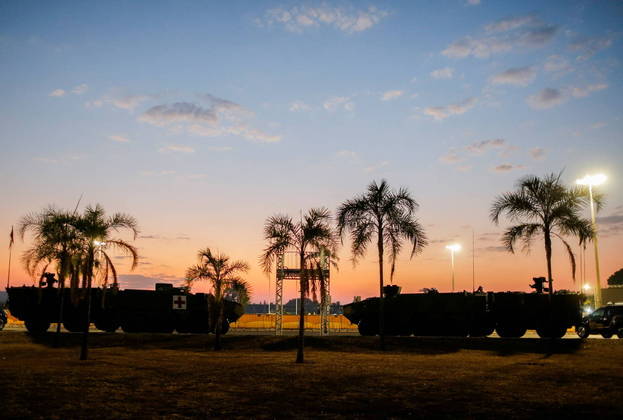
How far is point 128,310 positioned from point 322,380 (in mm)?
20097

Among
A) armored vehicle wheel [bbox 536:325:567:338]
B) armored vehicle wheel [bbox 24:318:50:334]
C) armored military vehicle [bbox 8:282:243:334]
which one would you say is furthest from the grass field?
armored vehicle wheel [bbox 24:318:50:334]

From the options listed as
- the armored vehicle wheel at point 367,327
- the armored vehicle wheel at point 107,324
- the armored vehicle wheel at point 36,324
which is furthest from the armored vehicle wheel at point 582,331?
the armored vehicle wheel at point 36,324

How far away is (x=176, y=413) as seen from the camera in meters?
10.6

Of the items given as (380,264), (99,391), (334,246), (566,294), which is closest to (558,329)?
(566,294)

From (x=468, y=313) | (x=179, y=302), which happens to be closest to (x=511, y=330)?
(x=468, y=313)

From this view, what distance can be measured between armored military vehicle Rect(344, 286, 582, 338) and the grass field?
4.20 m

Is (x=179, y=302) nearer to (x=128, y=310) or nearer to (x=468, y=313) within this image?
(x=128, y=310)

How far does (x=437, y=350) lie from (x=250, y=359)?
320 inches

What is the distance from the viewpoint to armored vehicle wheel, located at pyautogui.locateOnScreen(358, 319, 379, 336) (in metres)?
31.5

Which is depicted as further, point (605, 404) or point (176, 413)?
point (605, 404)

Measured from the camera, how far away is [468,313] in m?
29.9

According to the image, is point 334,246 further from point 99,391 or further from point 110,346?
point 110,346

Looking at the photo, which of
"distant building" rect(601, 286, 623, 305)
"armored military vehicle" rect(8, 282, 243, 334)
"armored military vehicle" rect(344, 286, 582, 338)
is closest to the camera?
"armored military vehicle" rect(344, 286, 582, 338)

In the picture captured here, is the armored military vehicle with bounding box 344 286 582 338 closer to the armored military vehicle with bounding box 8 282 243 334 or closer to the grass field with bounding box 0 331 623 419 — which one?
the grass field with bounding box 0 331 623 419
